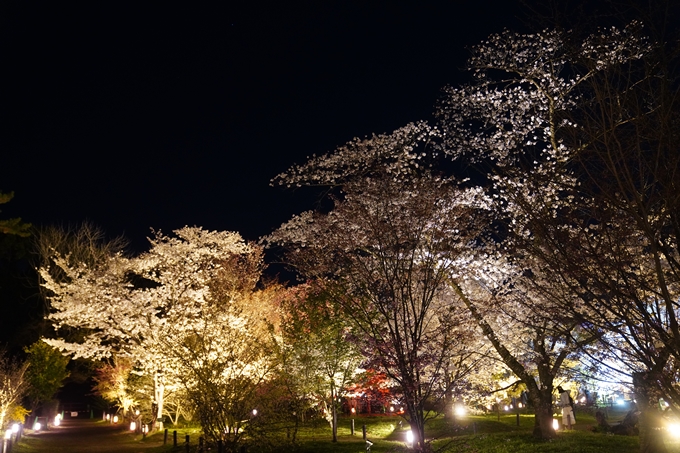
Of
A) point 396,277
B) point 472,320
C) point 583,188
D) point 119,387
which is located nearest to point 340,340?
point 472,320

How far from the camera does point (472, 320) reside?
1599 cm

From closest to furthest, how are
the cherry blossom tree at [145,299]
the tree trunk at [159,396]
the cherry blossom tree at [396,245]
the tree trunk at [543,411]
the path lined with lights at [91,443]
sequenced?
the cherry blossom tree at [396,245], the tree trunk at [543,411], the path lined with lights at [91,443], the cherry blossom tree at [145,299], the tree trunk at [159,396]

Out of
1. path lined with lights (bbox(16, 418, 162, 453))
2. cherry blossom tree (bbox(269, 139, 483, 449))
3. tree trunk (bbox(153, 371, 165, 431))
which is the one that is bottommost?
path lined with lights (bbox(16, 418, 162, 453))

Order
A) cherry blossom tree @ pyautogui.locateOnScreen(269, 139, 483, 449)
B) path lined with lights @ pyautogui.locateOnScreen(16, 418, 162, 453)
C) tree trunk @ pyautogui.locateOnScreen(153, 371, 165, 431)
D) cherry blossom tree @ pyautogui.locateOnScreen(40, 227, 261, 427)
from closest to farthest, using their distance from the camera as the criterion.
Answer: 1. cherry blossom tree @ pyautogui.locateOnScreen(269, 139, 483, 449)
2. path lined with lights @ pyautogui.locateOnScreen(16, 418, 162, 453)
3. cherry blossom tree @ pyautogui.locateOnScreen(40, 227, 261, 427)
4. tree trunk @ pyautogui.locateOnScreen(153, 371, 165, 431)

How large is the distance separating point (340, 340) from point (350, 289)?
16.9 feet

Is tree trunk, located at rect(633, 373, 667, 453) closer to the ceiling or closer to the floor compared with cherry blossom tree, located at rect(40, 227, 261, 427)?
closer to the floor

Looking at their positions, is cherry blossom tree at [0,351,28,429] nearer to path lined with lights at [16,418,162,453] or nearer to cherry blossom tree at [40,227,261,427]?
path lined with lights at [16,418,162,453]

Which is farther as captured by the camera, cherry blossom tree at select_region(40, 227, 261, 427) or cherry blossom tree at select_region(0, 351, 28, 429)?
cherry blossom tree at select_region(40, 227, 261, 427)

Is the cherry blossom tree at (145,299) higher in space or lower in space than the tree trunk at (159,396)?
higher

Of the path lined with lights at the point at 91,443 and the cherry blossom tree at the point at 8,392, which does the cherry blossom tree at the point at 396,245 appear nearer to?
the path lined with lights at the point at 91,443

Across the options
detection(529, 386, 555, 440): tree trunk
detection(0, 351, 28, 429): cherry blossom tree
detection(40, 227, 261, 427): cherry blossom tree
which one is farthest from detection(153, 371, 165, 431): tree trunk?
detection(529, 386, 555, 440): tree trunk

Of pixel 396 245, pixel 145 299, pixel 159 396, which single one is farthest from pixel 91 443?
A: pixel 396 245

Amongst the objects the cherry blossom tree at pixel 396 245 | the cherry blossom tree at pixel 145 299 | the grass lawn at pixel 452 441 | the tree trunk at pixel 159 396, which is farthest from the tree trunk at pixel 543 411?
the tree trunk at pixel 159 396

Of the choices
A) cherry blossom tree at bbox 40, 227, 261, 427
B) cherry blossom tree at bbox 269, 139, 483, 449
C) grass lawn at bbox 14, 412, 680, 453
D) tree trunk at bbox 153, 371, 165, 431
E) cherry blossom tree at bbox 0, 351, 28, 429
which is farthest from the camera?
tree trunk at bbox 153, 371, 165, 431
